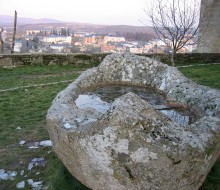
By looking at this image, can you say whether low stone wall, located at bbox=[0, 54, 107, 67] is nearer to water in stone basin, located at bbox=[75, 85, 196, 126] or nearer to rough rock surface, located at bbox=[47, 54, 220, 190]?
water in stone basin, located at bbox=[75, 85, 196, 126]

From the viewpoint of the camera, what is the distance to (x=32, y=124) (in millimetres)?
6133

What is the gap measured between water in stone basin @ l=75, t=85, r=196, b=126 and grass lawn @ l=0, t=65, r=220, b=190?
2.56 ft

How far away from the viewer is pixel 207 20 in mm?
15836

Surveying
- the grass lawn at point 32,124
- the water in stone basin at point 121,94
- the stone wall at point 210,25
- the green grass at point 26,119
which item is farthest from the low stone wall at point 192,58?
the water in stone basin at point 121,94

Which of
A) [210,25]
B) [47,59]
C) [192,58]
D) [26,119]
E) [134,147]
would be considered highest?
[210,25]

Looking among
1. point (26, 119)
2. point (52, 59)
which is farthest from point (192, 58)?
point (26, 119)

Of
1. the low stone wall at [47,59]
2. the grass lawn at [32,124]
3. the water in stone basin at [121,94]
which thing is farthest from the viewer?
the low stone wall at [47,59]

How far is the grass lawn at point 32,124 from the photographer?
3879 millimetres

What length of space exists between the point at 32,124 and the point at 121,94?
249 centimetres

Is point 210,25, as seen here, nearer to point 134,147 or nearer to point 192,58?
point 192,58

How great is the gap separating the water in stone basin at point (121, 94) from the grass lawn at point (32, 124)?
781mm

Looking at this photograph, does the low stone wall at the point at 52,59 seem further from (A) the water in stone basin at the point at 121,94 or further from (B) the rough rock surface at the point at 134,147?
(B) the rough rock surface at the point at 134,147

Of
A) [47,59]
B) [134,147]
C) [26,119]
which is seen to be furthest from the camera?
[47,59]

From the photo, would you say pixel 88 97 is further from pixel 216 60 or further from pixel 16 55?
pixel 216 60
